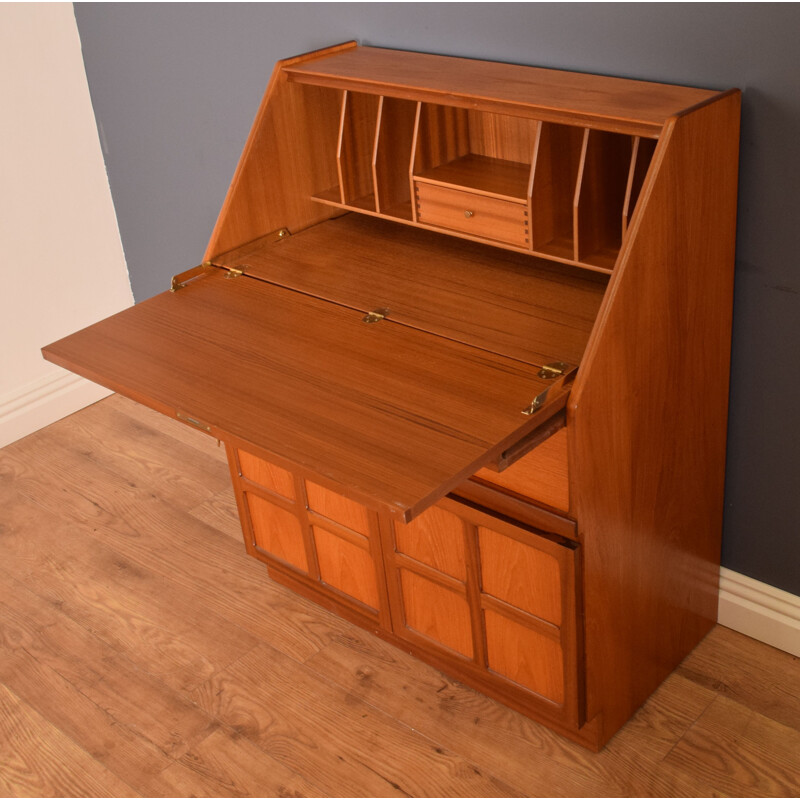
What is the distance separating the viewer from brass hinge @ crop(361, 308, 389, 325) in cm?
191

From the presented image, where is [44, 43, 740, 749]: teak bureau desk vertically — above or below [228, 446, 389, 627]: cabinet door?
above

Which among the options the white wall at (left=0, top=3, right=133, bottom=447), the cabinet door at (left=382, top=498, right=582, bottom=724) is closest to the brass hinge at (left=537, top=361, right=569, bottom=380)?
the cabinet door at (left=382, top=498, right=582, bottom=724)

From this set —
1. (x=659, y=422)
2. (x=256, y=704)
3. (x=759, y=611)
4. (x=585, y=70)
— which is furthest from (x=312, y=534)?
(x=585, y=70)

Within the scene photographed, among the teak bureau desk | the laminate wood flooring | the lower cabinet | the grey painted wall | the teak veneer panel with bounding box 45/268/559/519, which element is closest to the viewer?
the teak veneer panel with bounding box 45/268/559/519

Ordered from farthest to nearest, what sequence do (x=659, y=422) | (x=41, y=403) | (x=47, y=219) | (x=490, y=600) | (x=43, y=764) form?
(x=41, y=403) < (x=47, y=219) < (x=43, y=764) < (x=490, y=600) < (x=659, y=422)

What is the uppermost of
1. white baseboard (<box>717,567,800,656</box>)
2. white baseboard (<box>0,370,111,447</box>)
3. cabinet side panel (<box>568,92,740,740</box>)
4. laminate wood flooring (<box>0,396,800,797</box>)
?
cabinet side panel (<box>568,92,740,740</box>)

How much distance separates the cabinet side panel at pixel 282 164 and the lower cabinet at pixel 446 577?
52 centimetres

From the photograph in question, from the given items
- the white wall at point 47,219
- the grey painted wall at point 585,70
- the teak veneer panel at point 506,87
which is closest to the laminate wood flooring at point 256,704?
the grey painted wall at point 585,70

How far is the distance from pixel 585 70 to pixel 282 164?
0.69m

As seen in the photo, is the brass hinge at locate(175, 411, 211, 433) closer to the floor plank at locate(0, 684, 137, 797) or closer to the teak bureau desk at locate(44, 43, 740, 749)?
the teak bureau desk at locate(44, 43, 740, 749)

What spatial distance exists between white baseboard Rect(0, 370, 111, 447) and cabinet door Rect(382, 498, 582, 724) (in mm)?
1610

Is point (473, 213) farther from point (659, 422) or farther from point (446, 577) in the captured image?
point (446, 577)

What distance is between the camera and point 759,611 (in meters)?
2.22

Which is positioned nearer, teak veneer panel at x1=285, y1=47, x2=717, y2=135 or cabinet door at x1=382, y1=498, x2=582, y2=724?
teak veneer panel at x1=285, y1=47, x2=717, y2=135
